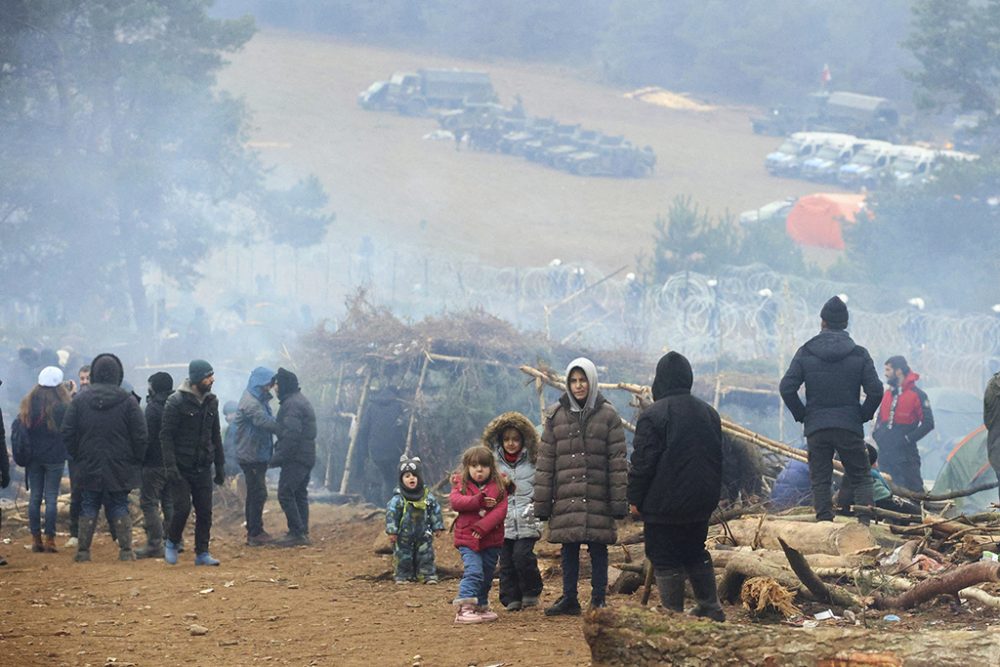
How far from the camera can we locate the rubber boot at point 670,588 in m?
6.80

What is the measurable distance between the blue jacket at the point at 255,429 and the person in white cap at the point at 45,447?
1.34 meters

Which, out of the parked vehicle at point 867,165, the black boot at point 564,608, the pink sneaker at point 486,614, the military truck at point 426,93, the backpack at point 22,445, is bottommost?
the pink sneaker at point 486,614

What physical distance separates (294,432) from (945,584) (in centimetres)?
574

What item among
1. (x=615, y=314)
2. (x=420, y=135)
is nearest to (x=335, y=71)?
(x=420, y=135)

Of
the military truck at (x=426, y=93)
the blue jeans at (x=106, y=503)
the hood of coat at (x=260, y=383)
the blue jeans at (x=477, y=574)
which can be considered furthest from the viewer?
the military truck at (x=426, y=93)

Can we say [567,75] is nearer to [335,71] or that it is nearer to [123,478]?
[335,71]

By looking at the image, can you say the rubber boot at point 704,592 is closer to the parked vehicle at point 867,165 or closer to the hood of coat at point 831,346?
the hood of coat at point 831,346

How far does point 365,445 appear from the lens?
15883 mm

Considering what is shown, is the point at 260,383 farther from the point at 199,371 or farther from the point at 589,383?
the point at 589,383

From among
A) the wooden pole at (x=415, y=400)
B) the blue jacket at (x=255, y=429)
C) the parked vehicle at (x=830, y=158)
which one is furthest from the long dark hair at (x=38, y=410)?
the parked vehicle at (x=830, y=158)

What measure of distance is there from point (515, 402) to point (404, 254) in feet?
73.7

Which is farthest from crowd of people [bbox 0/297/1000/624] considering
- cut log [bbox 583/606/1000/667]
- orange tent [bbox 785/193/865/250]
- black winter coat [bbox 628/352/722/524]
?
orange tent [bbox 785/193/865/250]

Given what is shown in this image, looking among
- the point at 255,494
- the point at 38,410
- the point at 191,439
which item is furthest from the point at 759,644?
the point at 38,410

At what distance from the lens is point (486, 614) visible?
755 cm
